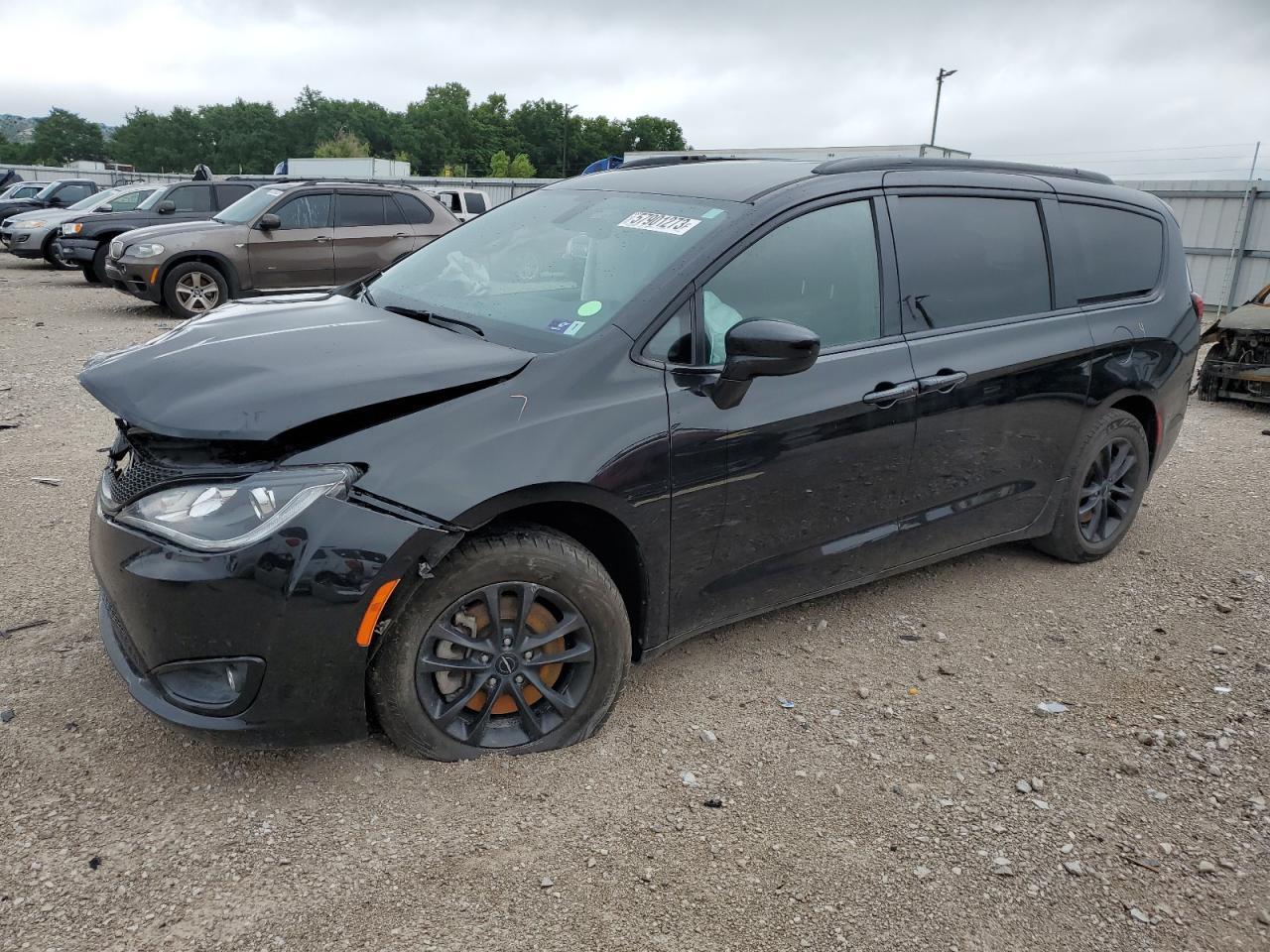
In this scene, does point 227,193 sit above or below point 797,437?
above

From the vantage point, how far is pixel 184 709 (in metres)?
2.53

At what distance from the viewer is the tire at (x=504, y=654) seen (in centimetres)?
265

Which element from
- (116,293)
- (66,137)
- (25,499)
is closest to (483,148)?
(66,137)

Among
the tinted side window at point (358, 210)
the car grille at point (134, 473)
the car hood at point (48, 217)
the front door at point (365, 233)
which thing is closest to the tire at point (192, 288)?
the front door at point (365, 233)

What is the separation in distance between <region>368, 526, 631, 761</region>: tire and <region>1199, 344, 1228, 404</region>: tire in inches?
325

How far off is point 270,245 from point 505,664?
10602 millimetres

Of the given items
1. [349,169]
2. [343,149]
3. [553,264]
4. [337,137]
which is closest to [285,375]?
[553,264]

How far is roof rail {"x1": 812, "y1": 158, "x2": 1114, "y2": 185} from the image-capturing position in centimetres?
355

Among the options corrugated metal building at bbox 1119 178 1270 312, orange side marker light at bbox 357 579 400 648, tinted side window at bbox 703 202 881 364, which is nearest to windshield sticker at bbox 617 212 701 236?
tinted side window at bbox 703 202 881 364

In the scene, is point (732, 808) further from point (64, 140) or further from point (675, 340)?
point (64, 140)

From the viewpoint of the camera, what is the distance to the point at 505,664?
2.79 metres

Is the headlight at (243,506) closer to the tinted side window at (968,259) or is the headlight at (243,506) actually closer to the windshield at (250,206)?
the tinted side window at (968,259)

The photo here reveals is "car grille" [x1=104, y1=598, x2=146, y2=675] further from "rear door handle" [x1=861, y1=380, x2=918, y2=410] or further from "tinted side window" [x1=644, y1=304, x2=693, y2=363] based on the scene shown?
"rear door handle" [x1=861, y1=380, x2=918, y2=410]

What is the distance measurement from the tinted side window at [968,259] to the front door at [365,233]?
31.5ft
